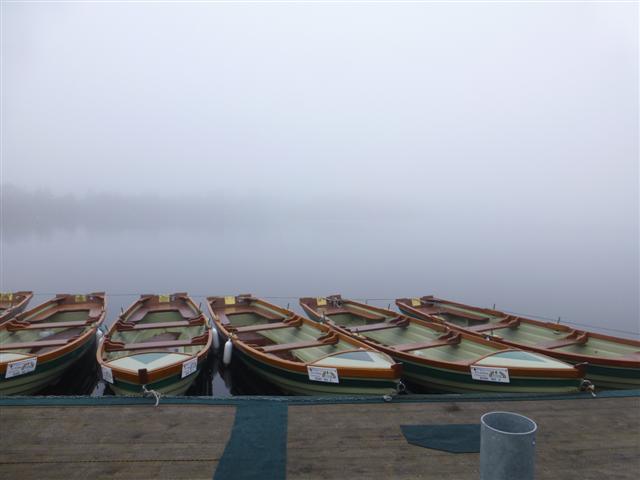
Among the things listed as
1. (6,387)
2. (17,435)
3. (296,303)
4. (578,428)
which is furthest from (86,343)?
(296,303)

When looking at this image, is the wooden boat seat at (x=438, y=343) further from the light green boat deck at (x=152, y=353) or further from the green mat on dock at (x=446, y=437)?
the light green boat deck at (x=152, y=353)

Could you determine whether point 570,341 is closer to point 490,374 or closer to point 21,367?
point 490,374

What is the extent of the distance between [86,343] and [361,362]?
844cm

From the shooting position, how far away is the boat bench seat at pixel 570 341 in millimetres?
11135

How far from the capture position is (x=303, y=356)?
1094 centimetres

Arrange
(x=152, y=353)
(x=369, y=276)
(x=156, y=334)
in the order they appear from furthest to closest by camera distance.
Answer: (x=369, y=276) → (x=156, y=334) → (x=152, y=353)

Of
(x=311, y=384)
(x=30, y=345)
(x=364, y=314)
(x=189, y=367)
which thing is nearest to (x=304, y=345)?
(x=311, y=384)

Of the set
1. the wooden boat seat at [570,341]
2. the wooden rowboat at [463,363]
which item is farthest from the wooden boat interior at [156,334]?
the wooden boat seat at [570,341]

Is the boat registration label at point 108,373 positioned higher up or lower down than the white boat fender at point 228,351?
higher up

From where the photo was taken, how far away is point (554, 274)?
128 ft

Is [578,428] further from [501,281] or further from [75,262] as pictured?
[75,262]

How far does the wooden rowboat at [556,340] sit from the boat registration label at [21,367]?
11163 millimetres

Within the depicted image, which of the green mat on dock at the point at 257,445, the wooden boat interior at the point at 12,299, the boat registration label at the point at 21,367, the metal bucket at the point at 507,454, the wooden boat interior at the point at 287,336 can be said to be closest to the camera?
the metal bucket at the point at 507,454

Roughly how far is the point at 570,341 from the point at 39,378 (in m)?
13.6
